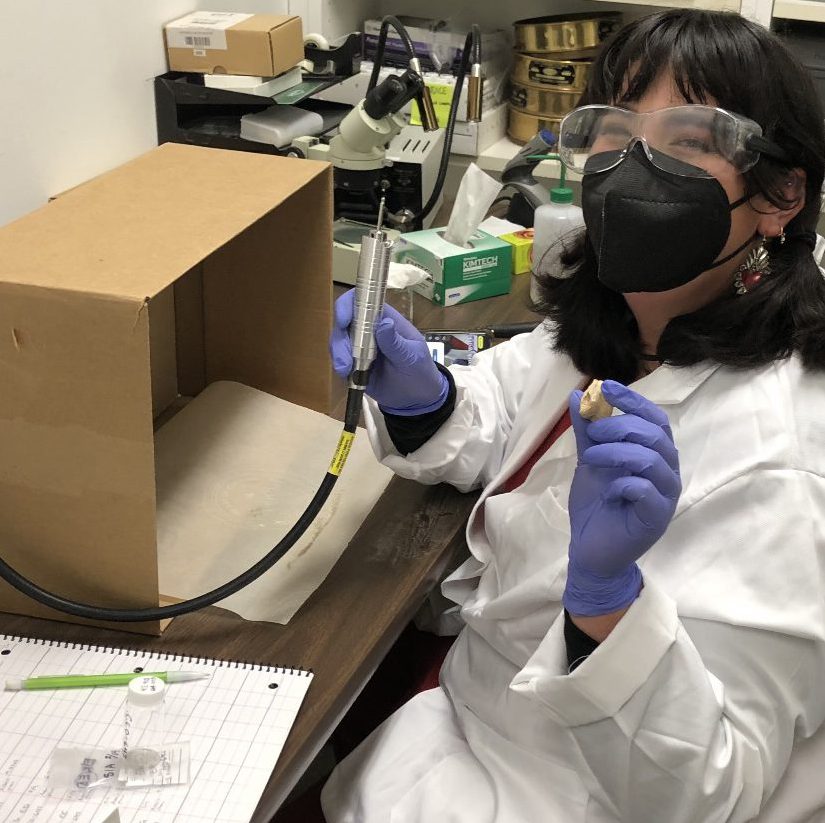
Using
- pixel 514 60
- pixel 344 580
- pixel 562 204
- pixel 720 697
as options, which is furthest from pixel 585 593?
pixel 514 60

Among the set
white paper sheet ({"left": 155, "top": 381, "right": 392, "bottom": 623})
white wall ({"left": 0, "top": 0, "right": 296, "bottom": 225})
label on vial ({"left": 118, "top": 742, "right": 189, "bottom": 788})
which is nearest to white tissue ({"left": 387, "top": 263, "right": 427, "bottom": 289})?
white paper sheet ({"left": 155, "top": 381, "right": 392, "bottom": 623})

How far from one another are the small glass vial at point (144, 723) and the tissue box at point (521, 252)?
119 cm

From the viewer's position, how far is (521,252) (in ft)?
6.14

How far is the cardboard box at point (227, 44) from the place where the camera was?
1723 millimetres

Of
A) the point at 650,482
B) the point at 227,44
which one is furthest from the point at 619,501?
the point at 227,44

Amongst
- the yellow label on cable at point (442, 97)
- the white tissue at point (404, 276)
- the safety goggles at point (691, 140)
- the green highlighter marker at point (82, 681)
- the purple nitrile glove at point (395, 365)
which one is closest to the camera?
the green highlighter marker at point (82, 681)

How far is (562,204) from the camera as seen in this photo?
1788mm

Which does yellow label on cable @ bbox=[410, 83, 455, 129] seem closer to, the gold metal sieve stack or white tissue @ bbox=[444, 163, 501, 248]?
the gold metal sieve stack

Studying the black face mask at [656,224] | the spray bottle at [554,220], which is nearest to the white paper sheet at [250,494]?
the black face mask at [656,224]

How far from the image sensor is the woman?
88cm

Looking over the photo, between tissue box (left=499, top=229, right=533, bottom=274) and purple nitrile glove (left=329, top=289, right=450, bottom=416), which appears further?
tissue box (left=499, top=229, right=533, bottom=274)

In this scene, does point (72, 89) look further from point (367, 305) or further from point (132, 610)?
point (132, 610)

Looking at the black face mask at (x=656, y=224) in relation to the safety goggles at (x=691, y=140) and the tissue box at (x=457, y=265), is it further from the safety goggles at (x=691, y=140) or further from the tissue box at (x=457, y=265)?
the tissue box at (x=457, y=265)

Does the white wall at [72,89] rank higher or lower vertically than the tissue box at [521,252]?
higher
